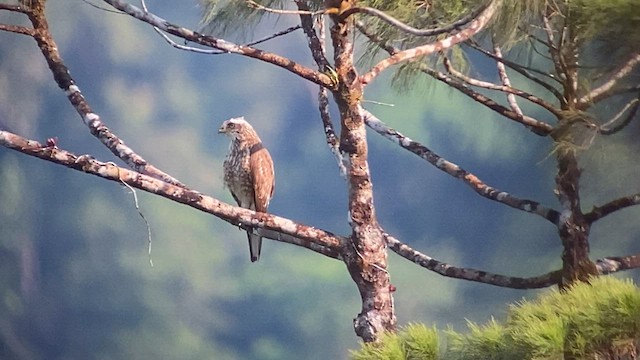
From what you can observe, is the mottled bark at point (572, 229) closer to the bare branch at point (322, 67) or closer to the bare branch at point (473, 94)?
the bare branch at point (473, 94)

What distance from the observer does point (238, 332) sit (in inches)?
79.4

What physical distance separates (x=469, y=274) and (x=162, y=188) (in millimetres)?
805

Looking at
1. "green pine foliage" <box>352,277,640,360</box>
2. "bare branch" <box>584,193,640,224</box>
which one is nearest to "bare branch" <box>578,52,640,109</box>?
"bare branch" <box>584,193,640,224</box>

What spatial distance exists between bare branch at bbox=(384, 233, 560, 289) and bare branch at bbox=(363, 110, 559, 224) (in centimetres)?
15

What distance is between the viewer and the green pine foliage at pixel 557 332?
0.99 metres

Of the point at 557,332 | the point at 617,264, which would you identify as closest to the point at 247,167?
the point at 617,264

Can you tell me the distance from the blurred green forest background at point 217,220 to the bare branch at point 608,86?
17.9 inches

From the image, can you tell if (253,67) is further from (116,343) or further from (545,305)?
(545,305)

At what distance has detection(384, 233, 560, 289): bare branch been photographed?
1736 mm

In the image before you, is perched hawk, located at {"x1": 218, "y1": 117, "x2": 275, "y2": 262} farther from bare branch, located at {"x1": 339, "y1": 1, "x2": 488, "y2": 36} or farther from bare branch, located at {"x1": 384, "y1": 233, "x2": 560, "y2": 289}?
bare branch, located at {"x1": 339, "y1": 1, "x2": 488, "y2": 36}

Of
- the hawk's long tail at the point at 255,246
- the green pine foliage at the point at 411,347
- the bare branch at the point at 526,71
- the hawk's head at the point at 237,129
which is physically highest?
the bare branch at the point at 526,71

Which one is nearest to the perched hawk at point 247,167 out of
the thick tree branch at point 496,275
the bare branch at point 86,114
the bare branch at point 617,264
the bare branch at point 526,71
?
the bare branch at point 86,114

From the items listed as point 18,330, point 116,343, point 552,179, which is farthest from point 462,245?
point 18,330

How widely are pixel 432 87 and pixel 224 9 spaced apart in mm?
613
